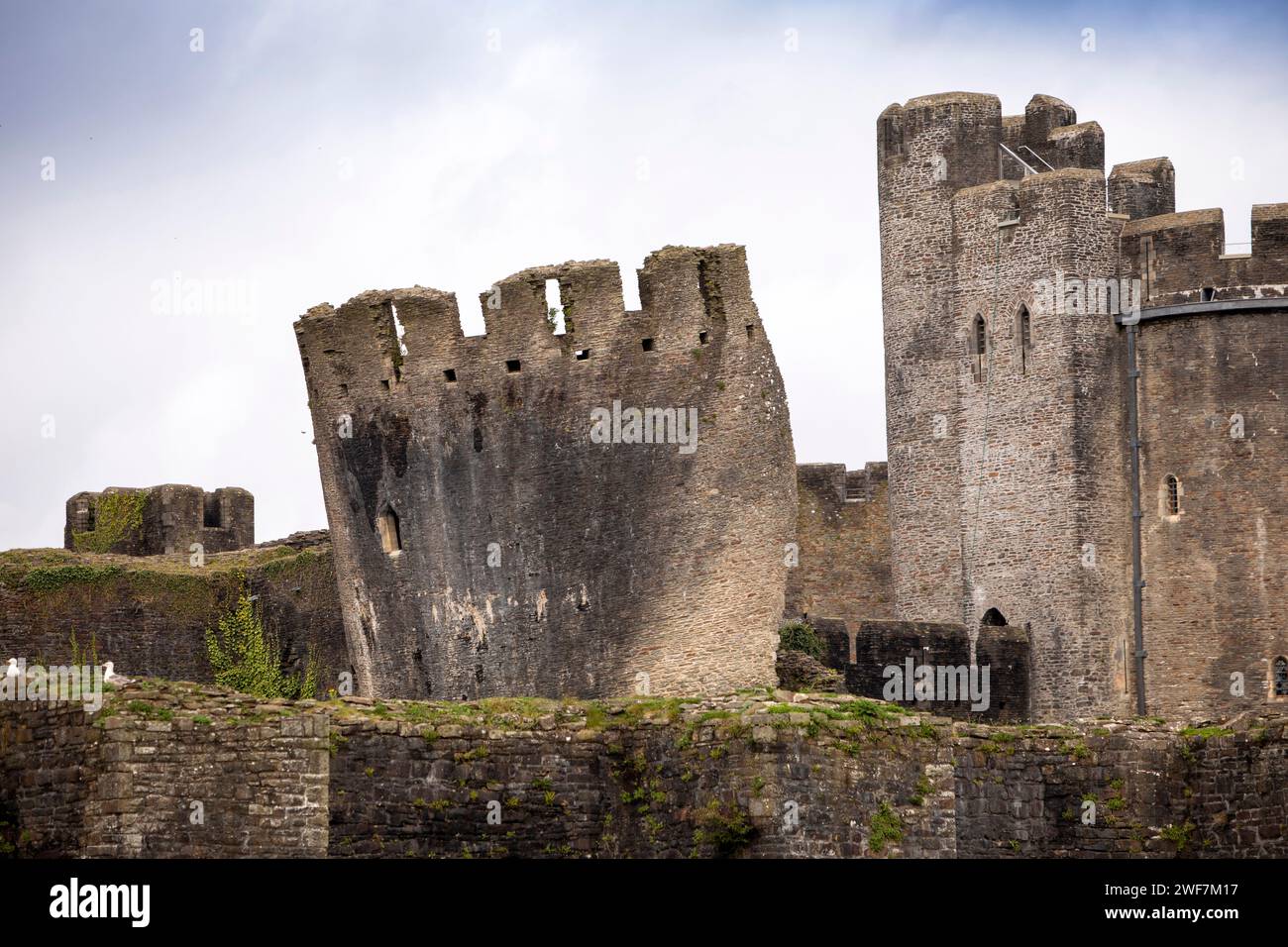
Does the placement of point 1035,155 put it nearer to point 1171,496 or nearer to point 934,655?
point 1171,496

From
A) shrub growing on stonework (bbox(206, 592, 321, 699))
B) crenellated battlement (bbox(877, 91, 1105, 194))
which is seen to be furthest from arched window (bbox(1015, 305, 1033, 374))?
shrub growing on stonework (bbox(206, 592, 321, 699))

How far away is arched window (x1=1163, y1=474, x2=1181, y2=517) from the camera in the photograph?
5531 centimetres

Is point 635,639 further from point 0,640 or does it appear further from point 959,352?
point 959,352

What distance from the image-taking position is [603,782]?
35125 mm

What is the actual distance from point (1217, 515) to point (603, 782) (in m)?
22.2

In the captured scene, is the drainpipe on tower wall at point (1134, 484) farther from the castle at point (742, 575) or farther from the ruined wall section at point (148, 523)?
the ruined wall section at point (148, 523)

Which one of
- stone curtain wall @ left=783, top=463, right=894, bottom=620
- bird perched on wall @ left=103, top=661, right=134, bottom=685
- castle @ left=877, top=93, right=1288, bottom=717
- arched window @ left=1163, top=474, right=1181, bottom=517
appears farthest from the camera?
stone curtain wall @ left=783, top=463, right=894, bottom=620

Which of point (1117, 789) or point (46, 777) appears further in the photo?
point (1117, 789)

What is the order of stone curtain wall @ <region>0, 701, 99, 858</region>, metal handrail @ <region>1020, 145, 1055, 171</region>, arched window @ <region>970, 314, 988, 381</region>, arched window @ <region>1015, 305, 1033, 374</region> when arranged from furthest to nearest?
metal handrail @ <region>1020, 145, 1055, 171</region> → arched window @ <region>970, 314, 988, 381</region> → arched window @ <region>1015, 305, 1033, 374</region> → stone curtain wall @ <region>0, 701, 99, 858</region>

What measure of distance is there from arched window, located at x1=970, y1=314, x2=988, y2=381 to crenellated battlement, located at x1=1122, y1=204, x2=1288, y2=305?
2650 mm

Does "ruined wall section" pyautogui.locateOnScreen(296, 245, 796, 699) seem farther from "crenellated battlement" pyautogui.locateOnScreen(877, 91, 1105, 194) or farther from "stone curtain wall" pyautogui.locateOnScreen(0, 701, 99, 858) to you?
"crenellated battlement" pyautogui.locateOnScreen(877, 91, 1105, 194)

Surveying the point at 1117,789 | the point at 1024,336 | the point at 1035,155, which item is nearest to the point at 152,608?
the point at 1024,336
